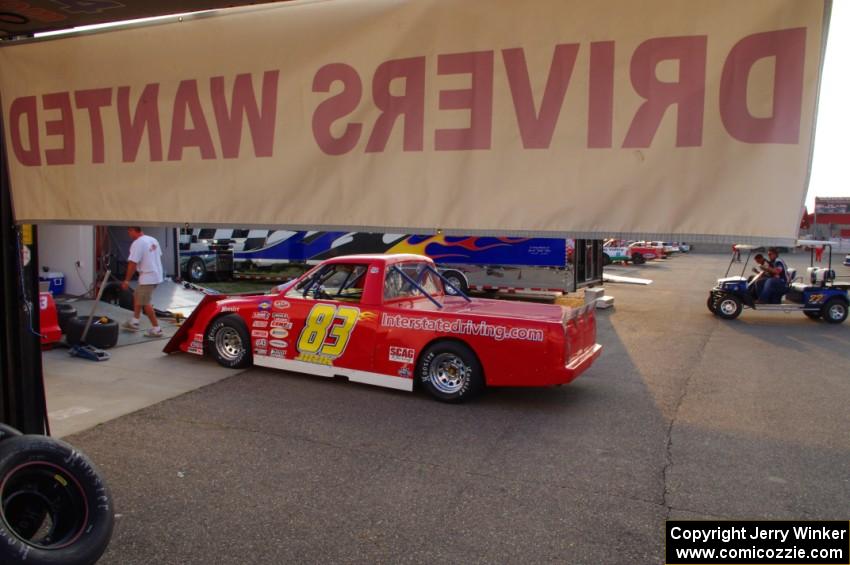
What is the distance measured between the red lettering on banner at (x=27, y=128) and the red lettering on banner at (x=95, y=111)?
0.27 meters

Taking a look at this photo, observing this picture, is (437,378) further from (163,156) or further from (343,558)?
(163,156)

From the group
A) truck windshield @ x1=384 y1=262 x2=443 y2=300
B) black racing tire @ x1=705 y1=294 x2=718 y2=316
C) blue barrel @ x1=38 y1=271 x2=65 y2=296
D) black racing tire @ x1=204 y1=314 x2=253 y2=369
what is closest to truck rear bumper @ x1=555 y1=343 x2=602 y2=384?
truck windshield @ x1=384 y1=262 x2=443 y2=300

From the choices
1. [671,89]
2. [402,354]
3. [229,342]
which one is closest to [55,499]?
[671,89]

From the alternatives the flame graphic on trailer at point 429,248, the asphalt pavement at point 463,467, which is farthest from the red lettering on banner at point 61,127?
the flame graphic on trailer at point 429,248

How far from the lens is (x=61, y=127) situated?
2.84 metres

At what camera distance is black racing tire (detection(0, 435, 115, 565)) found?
2.88m

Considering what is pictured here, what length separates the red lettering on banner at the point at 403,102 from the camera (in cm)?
225

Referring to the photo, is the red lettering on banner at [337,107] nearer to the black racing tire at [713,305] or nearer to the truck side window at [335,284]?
the truck side window at [335,284]

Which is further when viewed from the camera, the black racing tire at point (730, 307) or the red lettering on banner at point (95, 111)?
the black racing tire at point (730, 307)

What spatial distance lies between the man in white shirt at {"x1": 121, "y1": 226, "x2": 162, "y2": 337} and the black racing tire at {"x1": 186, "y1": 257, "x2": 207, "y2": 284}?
351 inches

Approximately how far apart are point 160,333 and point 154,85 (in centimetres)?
813

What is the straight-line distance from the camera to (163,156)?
2670 millimetres

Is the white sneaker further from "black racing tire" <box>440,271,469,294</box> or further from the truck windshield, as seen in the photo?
"black racing tire" <box>440,271,469,294</box>

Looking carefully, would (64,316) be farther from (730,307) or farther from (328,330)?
(730,307)
